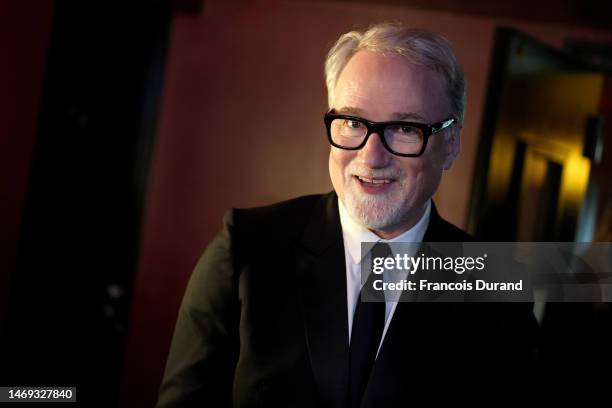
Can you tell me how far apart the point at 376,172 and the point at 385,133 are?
0.08 meters

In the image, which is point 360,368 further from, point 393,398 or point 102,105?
point 102,105

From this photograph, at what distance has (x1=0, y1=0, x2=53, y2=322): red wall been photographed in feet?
6.12

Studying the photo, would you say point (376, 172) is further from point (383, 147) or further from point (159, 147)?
point (159, 147)

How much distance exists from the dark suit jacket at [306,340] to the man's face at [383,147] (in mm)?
143

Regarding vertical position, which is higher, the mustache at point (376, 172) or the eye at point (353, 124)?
the eye at point (353, 124)

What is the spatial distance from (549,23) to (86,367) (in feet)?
10.6

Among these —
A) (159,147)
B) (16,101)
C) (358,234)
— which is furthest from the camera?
(159,147)

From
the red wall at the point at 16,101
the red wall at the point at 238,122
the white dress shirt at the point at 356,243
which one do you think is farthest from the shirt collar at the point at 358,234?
the red wall at the point at 238,122

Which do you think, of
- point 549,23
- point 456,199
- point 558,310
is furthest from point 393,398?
point 549,23

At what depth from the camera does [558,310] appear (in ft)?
5.60

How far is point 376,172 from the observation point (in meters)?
1.31

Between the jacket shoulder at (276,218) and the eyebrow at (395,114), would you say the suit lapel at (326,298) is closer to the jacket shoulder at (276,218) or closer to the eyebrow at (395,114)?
the jacket shoulder at (276,218)

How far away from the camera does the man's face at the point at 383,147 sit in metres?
1.29

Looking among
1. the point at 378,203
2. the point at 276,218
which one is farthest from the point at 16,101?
the point at 378,203
